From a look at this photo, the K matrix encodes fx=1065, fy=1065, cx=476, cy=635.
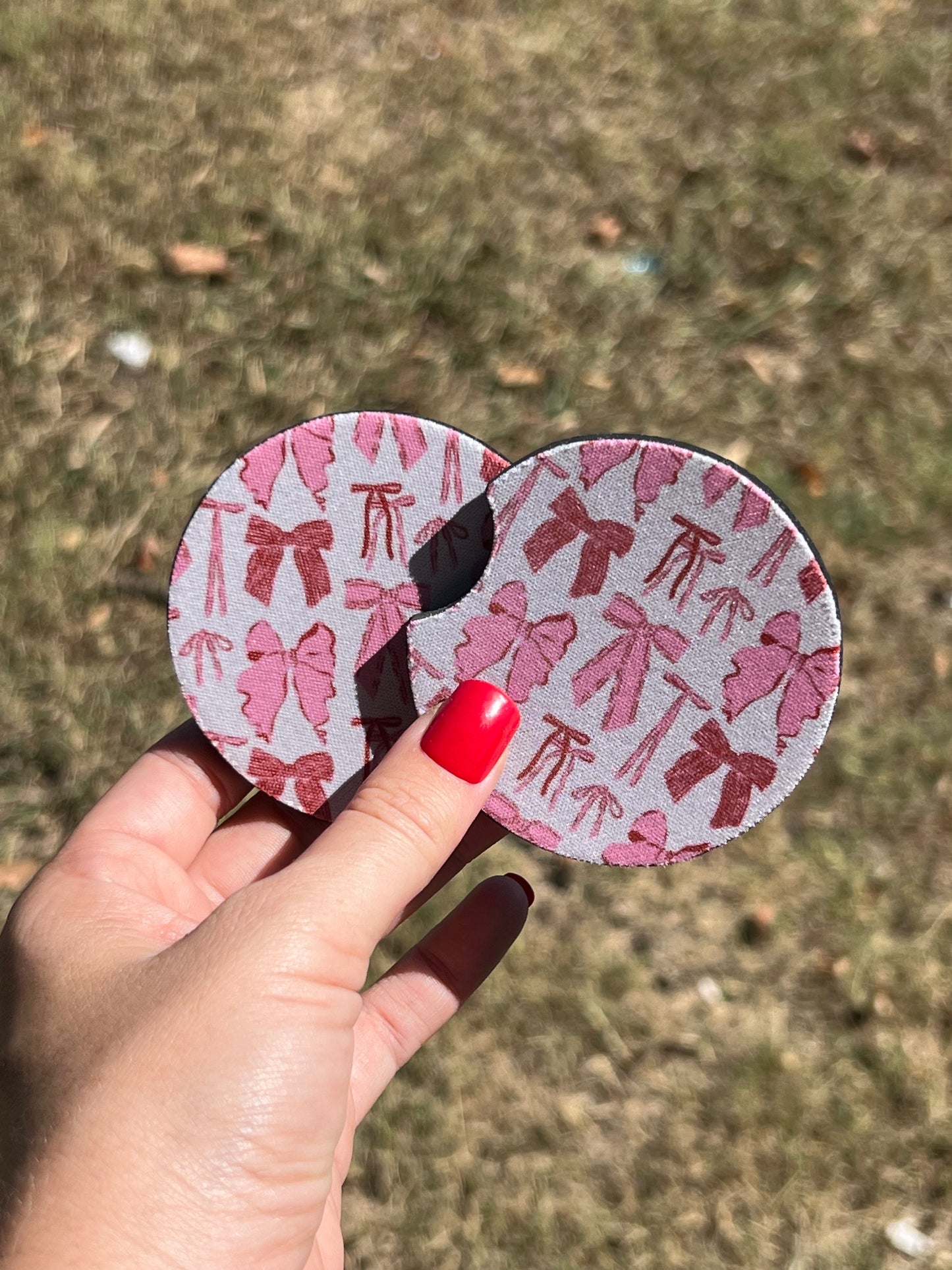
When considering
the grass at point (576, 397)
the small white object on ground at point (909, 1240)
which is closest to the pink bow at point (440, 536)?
the grass at point (576, 397)

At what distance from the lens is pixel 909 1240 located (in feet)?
10.3

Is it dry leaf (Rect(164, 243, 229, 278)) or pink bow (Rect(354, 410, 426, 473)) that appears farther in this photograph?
dry leaf (Rect(164, 243, 229, 278))

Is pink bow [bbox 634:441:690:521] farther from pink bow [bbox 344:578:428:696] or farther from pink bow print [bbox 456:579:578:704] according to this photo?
pink bow [bbox 344:578:428:696]

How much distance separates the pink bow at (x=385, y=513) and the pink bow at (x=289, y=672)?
8.5 inches

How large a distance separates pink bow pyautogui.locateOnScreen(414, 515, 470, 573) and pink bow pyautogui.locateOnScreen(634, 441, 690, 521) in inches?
14.6

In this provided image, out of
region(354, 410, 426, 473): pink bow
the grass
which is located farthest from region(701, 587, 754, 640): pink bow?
the grass

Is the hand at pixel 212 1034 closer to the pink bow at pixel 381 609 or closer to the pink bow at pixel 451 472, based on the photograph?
the pink bow at pixel 381 609

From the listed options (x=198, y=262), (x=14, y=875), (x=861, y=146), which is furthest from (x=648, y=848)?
(x=861, y=146)

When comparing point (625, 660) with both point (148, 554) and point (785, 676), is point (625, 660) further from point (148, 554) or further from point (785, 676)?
point (148, 554)

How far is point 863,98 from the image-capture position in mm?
4031

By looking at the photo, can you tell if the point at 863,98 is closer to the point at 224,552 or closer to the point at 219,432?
the point at 219,432

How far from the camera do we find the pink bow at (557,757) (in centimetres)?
214

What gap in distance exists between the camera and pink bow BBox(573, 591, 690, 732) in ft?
6.73

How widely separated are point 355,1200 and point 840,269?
11.5 feet
